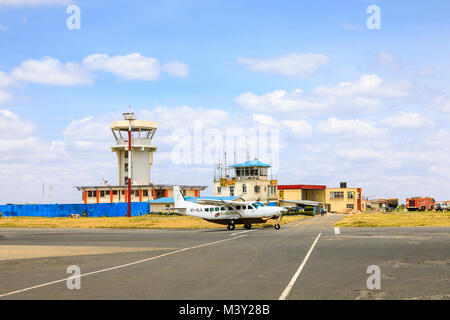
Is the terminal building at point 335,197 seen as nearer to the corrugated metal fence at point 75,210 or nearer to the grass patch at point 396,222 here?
the corrugated metal fence at point 75,210

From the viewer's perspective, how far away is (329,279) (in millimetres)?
14242

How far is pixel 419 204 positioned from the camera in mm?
106500

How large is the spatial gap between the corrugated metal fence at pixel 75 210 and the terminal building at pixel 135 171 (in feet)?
29.5

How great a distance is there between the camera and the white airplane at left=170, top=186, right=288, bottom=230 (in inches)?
1713

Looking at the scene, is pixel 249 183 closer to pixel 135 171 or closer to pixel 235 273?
pixel 135 171

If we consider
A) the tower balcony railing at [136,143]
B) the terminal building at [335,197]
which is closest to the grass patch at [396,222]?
the tower balcony railing at [136,143]

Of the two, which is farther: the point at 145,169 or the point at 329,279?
the point at 145,169

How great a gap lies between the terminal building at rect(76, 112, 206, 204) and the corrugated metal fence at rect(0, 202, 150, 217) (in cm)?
899

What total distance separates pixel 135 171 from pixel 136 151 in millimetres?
4254
